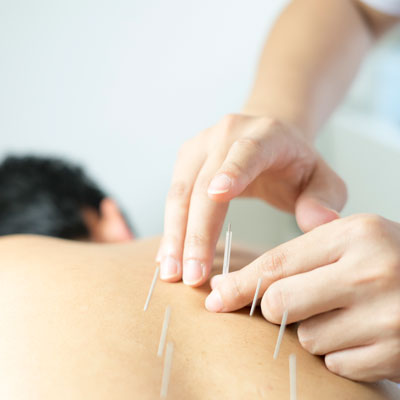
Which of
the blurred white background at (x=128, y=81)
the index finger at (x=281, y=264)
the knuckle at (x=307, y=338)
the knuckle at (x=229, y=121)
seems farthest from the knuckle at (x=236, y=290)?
the blurred white background at (x=128, y=81)

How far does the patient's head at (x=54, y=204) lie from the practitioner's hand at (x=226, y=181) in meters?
0.84

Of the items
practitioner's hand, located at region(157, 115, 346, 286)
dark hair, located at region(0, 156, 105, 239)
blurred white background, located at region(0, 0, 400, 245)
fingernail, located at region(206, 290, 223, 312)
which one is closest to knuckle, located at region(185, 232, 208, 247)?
practitioner's hand, located at region(157, 115, 346, 286)

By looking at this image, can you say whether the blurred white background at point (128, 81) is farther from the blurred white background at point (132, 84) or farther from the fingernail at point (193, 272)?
the fingernail at point (193, 272)

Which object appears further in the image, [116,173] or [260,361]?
[116,173]

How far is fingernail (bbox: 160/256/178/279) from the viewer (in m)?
0.95

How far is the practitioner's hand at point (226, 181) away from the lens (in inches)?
36.4

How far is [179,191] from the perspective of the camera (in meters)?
1.04

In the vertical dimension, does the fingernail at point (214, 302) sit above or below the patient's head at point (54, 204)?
above

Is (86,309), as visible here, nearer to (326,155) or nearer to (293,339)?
(293,339)

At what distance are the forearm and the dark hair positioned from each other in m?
0.80

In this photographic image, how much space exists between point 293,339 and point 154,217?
196 cm

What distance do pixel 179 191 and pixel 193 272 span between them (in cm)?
19

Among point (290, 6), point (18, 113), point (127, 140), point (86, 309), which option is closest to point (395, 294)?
point (86, 309)

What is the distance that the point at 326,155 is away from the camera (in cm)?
241
